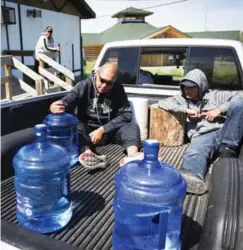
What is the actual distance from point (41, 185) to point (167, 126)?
1974 mm

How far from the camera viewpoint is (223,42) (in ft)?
11.4

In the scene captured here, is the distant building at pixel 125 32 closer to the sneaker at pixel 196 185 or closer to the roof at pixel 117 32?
the roof at pixel 117 32

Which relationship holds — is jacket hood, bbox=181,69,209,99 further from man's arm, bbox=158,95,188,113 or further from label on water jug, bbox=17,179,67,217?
label on water jug, bbox=17,179,67,217

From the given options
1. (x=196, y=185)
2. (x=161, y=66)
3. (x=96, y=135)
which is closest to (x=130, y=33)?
(x=161, y=66)

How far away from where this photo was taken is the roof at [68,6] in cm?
1274

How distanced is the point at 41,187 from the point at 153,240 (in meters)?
0.75

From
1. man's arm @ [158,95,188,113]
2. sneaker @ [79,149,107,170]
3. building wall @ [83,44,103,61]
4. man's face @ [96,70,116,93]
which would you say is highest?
man's face @ [96,70,116,93]

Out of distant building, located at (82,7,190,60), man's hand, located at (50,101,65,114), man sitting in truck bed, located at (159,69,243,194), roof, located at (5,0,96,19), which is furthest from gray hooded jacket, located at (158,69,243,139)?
distant building, located at (82,7,190,60)

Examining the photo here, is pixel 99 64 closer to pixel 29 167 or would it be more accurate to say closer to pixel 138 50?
pixel 138 50

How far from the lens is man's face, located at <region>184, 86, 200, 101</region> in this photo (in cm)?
319

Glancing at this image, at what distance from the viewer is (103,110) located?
3.40 m

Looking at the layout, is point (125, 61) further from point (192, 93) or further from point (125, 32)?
point (125, 32)

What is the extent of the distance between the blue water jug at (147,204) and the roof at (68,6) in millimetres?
11938

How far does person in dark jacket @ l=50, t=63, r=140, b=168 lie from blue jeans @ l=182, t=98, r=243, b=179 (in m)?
0.61
